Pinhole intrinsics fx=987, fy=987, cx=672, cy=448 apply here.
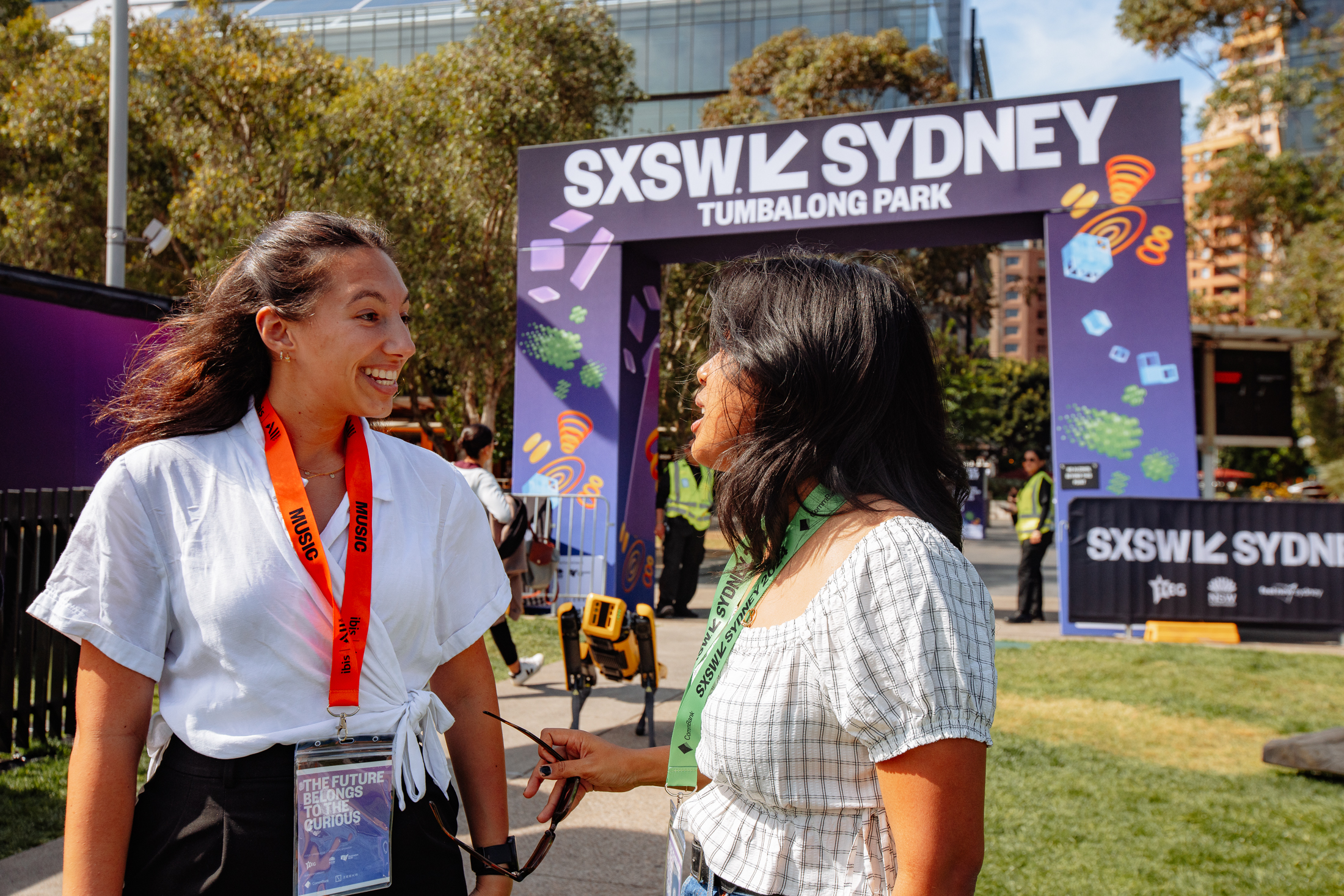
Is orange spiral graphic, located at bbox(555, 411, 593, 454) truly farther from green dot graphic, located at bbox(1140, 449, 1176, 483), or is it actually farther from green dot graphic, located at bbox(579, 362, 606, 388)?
green dot graphic, located at bbox(1140, 449, 1176, 483)

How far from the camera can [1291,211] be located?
28766 mm

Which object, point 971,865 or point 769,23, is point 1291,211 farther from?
point 971,865

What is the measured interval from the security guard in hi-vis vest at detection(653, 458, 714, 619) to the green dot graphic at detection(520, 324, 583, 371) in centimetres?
163

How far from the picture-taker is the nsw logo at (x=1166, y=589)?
910 centimetres

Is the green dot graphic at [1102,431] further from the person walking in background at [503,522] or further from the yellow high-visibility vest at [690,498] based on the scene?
the person walking in background at [503,522]

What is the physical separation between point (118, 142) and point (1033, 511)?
10087 millimetres

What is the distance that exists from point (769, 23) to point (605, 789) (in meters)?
48.0

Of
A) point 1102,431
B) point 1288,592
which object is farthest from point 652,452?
point 1288,592

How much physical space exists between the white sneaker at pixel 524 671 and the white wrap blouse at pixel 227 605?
5.21 metres

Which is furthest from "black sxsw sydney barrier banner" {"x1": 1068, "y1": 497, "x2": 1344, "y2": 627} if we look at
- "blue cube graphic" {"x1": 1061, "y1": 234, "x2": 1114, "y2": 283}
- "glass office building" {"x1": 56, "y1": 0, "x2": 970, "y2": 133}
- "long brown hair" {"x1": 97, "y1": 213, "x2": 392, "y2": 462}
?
"glass office building" {"x1": 56, "y1": 0, "x2": 970, "y2": 133}

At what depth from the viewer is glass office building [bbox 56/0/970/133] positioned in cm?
4447

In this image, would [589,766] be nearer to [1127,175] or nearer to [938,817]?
[938,817]

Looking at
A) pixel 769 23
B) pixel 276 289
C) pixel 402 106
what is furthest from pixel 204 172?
pixel 769 23

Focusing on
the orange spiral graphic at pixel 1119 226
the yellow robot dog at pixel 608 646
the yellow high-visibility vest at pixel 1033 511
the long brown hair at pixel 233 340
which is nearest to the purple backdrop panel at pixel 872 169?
the orange spiral graphic at pixel 1119 226
